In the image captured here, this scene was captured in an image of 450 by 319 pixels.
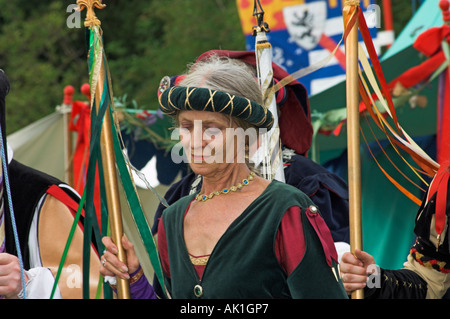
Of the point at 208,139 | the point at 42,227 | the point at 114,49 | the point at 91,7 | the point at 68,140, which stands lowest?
the point at 68,140

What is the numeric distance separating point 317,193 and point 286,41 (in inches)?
127

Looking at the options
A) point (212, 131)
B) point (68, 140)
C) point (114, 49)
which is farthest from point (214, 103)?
point (114, 49)

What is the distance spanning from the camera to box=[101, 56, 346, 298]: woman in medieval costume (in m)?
2.03

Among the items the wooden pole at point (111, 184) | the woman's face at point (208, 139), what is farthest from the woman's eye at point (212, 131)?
the wooden pole at point (111, 184)

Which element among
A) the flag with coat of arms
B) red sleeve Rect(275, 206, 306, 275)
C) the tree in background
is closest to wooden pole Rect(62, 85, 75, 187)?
the flag with coat of arms

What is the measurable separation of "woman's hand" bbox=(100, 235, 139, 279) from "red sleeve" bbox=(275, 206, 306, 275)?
0.48 metres

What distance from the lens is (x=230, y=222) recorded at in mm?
2135

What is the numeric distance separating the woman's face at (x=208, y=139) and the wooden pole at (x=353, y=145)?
34 cm

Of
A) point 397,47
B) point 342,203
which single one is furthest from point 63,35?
point 342,203

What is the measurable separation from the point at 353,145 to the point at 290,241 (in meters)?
0.40

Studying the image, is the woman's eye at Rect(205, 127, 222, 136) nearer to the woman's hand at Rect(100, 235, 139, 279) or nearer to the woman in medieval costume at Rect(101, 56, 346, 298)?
the woman in medieval costume at Rect(101, 56, 346, 298)

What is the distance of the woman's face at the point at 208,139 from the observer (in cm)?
214

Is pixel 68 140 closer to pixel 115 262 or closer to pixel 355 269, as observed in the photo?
pixel 115 262

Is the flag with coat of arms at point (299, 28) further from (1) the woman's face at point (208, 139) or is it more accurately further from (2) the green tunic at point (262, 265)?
(2) the green tunic at point (262, 265)
